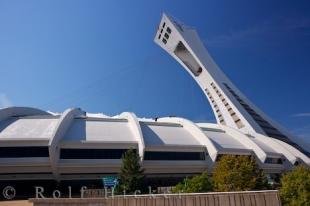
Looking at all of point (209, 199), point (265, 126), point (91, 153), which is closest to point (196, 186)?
point (91, 153)

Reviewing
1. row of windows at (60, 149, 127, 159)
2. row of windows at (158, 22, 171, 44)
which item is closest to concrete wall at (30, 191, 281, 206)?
row of windows at (60, 149, 127, 159)

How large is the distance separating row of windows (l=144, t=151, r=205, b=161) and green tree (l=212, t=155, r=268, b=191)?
559 inches

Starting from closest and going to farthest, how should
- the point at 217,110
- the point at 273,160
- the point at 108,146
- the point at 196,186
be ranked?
1. the point at 196,186
2. the point at 108,146
3. the point at 273,160
4. the point at 217,110

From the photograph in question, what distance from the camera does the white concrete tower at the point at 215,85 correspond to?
3093 inches

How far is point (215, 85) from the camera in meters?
83.5

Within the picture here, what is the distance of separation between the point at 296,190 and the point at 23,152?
108ft

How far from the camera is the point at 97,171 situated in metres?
50.3

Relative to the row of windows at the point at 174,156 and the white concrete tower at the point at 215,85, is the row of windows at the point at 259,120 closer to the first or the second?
the white concrete tower at the point at 215,85

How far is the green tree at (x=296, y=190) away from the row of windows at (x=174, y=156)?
24.9 m

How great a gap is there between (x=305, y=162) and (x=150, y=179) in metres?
31.4

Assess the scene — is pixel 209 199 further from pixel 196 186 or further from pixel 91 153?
pixel 91 153

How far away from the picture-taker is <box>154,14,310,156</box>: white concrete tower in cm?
7856

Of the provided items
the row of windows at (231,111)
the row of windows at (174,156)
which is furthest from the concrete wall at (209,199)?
the row of windows at (231,111)

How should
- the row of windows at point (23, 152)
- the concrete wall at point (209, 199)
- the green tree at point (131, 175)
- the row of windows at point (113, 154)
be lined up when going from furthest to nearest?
the row of windows at point (113, 154) → the row of windows at point (23, 152) → the green tree at point (131, 175) → the concrete wall at point (209, 199)
